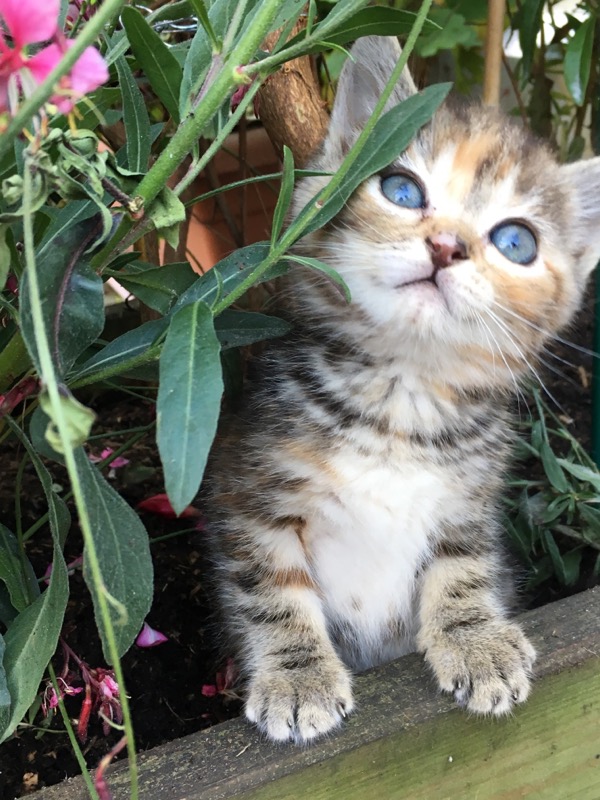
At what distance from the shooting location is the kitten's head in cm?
78

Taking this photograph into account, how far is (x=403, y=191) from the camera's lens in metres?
0.85

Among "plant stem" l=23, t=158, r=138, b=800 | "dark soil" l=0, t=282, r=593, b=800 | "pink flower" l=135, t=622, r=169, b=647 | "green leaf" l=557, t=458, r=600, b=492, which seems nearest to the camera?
"plant stem" l=23, t=158, r=138, b=800

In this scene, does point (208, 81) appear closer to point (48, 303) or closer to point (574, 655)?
point (48, 303)

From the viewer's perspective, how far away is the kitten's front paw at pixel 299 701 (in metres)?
0.74

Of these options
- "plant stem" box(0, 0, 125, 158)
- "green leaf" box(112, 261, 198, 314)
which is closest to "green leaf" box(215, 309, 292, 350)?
"green leaf" box(112, 261, 198, 314)

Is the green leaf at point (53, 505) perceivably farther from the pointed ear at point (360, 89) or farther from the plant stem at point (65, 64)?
the pointed ear at point (360, 89)

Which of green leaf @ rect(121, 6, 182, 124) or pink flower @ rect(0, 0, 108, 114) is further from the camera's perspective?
green leaf @ rect(121, 6, 182, 124)

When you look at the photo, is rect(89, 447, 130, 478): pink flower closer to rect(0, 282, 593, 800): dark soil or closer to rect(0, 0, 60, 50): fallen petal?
rect(0, 282, 593, 800): dark soil

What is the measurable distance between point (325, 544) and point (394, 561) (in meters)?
0.09

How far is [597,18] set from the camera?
125 centimetres

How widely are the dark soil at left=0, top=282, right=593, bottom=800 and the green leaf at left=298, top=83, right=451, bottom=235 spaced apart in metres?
0.59

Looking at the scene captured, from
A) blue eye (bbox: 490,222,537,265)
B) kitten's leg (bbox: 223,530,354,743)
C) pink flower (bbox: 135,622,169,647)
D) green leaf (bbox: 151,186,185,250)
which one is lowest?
pink flower (bbox: 135,622,169,647)

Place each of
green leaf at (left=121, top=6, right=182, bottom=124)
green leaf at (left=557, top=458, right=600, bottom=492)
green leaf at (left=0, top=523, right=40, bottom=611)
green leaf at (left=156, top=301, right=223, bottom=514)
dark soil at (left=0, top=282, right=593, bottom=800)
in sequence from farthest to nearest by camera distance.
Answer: green leaf at (left=557, top=458, right=600, bottom=492) < dark soil at (left=0, top=282, right=593, bottom=800) < green leaf at (left=0, top=523, right=40, bottom=611) < green leaf at (left=121, top=6, right=182, bottom=124) < green leaf at (left=156, top=301, right=223, bottom=514)

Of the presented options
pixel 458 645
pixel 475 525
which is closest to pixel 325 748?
pixel 458 645
